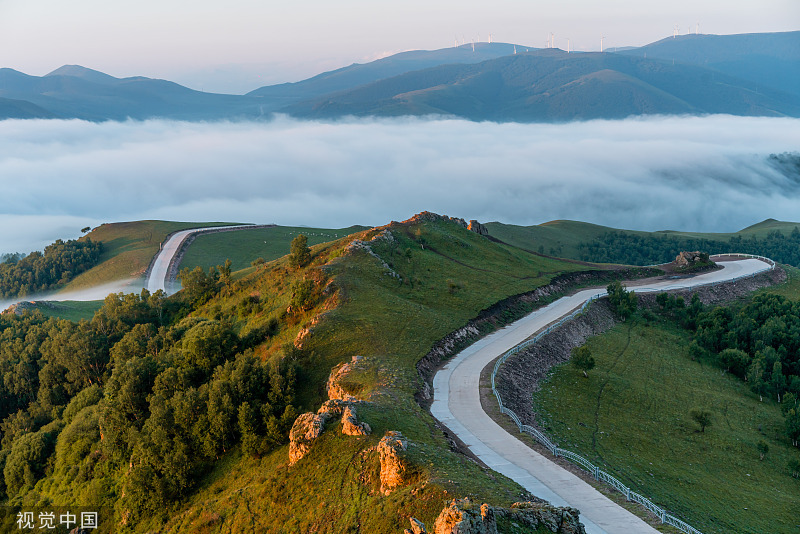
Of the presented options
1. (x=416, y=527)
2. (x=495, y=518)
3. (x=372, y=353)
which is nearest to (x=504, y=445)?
(x=495, y=518)

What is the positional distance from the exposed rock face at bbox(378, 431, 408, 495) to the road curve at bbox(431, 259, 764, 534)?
6878 mm

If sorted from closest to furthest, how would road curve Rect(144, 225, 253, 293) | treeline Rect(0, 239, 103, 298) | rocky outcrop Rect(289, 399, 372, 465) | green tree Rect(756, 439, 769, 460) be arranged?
rocky outcrop Rect(289, 399, 372, 465), green tree Rect(756, 439, 769, 460), road curve Rect(144, 225, 253, 293), treeline Rect(0, 239, 103, 298)

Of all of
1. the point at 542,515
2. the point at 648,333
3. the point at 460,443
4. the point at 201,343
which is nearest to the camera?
the point at 542,515

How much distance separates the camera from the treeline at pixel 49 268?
151m

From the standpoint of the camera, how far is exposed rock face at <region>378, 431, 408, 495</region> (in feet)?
95.1

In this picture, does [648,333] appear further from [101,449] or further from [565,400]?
[101,449]

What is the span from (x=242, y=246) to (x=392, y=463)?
434 feet

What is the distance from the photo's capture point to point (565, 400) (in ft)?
168

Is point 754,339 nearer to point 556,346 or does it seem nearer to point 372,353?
point 556,346

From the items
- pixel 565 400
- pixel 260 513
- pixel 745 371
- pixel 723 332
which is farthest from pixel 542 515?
pixel 723 332

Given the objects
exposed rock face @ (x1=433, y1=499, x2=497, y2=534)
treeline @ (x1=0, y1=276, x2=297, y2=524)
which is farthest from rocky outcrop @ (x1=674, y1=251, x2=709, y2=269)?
exposed rock face @ (x1=433, y1=499, x2=497, y2=534)

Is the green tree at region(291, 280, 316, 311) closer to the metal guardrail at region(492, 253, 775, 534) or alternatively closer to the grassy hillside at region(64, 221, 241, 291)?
the metal guardrail at region(492, 253, 775, 534)

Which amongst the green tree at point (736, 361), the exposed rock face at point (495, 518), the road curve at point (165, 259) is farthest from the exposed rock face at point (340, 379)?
the road curve at point (165, 259)

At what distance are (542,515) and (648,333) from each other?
187ft
